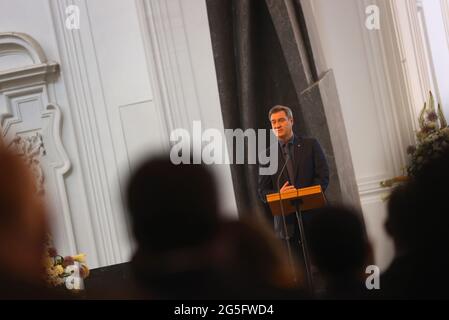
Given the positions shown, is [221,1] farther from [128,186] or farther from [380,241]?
[128,186]

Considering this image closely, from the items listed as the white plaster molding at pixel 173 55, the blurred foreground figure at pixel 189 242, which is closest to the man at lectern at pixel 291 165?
the white plaster molding at pixel 173 55

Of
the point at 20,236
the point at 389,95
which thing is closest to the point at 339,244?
the point at 20,236

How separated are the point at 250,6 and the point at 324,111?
0.76 meters

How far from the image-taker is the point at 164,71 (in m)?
5.01

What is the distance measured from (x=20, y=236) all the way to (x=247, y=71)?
3.38m

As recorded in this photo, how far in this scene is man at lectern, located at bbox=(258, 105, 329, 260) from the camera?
3518 millimetres

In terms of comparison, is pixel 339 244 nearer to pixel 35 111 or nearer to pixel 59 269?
pixel 59 269

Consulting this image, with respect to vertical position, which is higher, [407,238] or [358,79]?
[358,79]

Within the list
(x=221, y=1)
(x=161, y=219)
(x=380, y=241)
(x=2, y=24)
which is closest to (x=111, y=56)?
→ (x=2, y=24)

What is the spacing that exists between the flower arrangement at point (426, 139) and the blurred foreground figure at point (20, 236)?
9.85 feet

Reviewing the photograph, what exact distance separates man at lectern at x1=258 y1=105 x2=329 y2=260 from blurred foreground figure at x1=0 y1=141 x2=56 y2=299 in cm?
249

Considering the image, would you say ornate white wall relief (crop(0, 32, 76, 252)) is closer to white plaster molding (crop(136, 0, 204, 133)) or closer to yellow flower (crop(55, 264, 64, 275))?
white plaster molding (crop(136, 0, 204, 133))

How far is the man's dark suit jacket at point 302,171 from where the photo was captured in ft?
11.7

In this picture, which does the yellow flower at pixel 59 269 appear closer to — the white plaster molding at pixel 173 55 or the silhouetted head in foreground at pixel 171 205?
the white plaster molding at pixel 173 55
